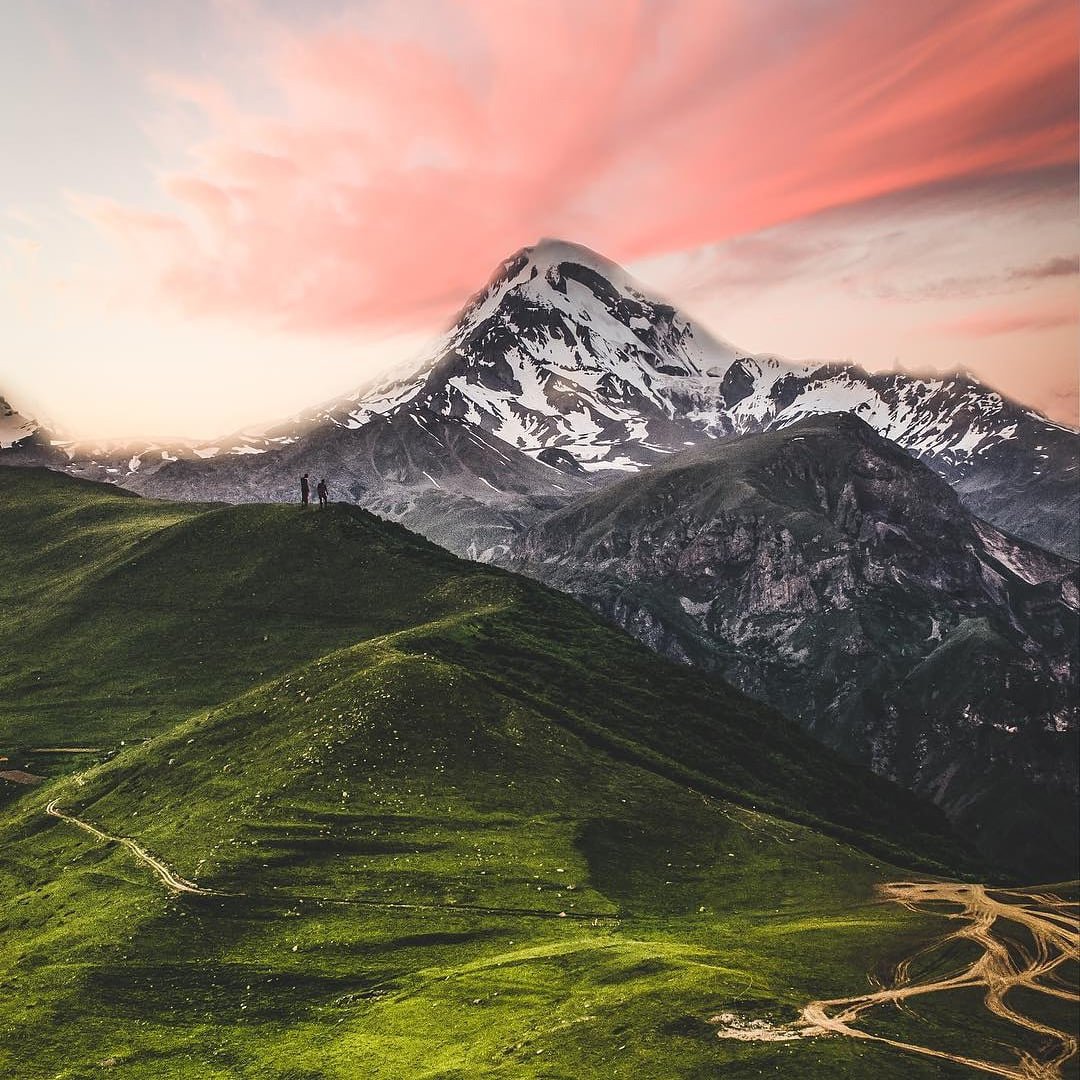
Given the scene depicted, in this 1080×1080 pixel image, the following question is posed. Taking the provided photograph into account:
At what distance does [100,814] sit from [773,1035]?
94.6m

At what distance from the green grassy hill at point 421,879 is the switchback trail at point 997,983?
6.44ft

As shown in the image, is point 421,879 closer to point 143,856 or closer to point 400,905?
point 400,905

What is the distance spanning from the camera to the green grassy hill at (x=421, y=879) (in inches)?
2985

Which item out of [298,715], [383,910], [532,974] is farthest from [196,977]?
[298,715]

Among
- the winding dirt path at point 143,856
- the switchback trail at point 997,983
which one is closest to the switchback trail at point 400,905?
the winding dirt path at point 143,856

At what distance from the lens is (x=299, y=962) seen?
3588 inches

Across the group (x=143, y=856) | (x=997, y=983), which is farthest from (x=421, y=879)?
(x=997, y=983)

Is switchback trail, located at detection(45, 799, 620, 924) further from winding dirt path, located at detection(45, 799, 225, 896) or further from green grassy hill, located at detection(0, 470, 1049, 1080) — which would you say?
green grassy hill, located at detection(0, 470, 1049, 1080)

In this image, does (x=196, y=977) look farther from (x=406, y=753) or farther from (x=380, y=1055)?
(x=406, y=753)

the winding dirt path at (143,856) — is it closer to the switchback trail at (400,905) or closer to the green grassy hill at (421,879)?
the switchback trail at (400,905)

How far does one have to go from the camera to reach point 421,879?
10888cm

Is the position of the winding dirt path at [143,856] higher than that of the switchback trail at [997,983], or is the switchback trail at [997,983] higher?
the winding dirt path at [143,856]

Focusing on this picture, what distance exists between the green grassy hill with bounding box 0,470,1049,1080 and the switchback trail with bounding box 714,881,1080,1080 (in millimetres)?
1964

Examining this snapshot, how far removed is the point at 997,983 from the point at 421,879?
186 feet
